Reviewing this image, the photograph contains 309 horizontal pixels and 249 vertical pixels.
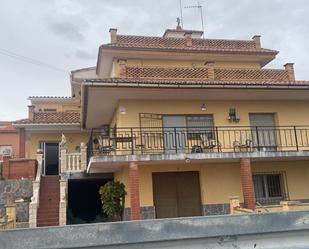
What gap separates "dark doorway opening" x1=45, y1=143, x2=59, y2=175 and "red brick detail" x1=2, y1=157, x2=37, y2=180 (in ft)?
14.4

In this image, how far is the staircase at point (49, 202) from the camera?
1595cm

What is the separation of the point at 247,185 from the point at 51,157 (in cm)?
1483

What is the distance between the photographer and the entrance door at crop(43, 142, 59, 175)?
2433 centimetres

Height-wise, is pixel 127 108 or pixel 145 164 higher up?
pixel 127 108

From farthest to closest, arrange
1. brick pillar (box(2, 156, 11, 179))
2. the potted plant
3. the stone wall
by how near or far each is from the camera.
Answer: brick pillar (box(2, 156, 11, 179)), the stone wall, the potted plant

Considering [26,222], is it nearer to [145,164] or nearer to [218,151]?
[145,164]

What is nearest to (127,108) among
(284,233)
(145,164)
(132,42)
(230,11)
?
(145,164)

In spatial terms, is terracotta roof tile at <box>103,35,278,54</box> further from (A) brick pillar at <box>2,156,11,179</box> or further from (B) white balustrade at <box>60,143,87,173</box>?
(A) brick pillar at <box>2,156,11,179</box>

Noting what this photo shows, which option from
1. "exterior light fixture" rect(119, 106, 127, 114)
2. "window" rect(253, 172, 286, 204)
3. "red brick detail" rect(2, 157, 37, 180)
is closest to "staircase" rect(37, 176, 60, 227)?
"red brick detail" rect(2, 157, 37, 180)

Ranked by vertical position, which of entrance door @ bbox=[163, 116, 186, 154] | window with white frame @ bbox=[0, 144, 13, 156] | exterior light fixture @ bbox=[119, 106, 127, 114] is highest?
window with white frame @ bbox=[0, 144, 13, 156]

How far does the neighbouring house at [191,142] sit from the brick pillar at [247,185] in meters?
0.04

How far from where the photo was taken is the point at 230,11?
2145 centimetres

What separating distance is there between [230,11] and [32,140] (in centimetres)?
1488

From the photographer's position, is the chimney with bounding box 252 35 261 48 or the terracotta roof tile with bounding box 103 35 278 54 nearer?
the terracotta roof tile with bounding box 103 35 278 54
